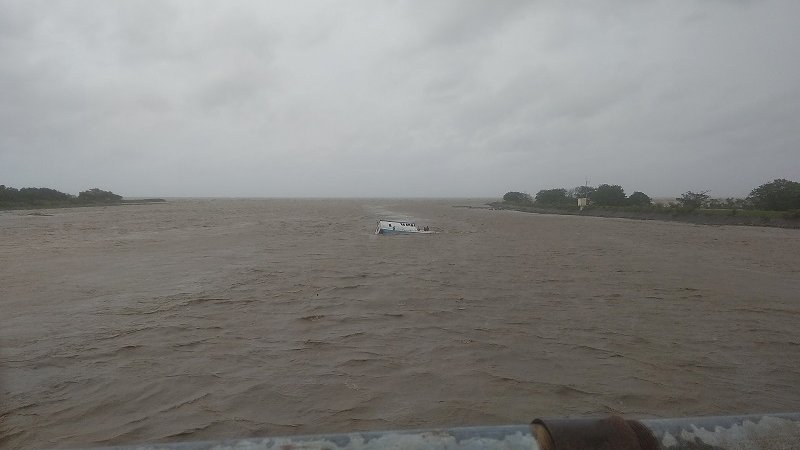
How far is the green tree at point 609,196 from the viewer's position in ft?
188

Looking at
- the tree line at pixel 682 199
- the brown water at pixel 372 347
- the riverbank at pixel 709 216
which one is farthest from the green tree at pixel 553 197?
the brown water at pixel 372 347

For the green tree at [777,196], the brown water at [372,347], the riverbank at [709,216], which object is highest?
the green tree at [777,196]

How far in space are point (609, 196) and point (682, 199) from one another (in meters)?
8.17

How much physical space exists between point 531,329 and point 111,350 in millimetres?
6466

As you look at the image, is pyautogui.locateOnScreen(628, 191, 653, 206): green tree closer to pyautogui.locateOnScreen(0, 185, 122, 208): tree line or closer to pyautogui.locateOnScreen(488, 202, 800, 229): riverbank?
pyautogui.locateOnScreen(488, 202, 800, 229): riverbank

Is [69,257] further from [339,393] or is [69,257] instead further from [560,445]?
[560,445]

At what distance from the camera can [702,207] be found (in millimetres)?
45094

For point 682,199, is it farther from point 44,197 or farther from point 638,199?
point 44,197

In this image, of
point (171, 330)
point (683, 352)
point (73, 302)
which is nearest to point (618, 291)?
point (683, 352)

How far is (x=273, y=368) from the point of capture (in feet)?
18.4

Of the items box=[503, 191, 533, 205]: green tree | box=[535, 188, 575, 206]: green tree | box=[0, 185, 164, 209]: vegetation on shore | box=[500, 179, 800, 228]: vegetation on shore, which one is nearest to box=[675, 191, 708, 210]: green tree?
box=[500, 179, 800, 228]: vegetation on shore

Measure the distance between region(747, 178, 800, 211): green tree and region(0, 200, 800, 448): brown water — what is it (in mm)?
31478

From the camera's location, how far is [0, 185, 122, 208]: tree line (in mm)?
59969

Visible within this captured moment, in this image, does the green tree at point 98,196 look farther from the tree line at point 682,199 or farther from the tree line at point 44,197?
the tree line at point 682,199
